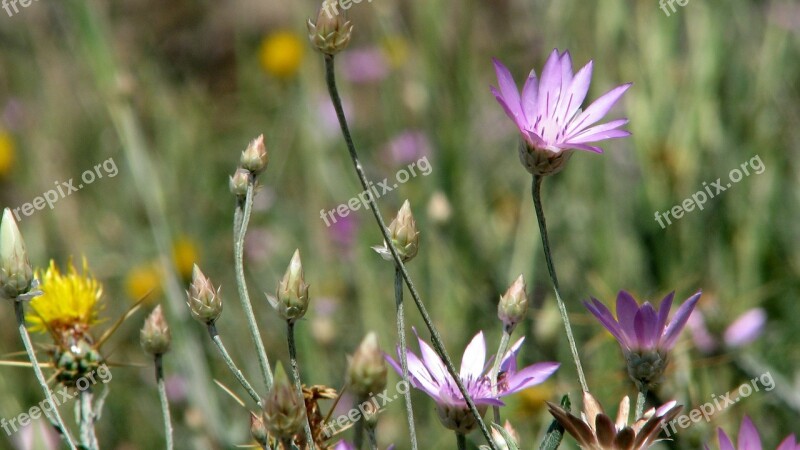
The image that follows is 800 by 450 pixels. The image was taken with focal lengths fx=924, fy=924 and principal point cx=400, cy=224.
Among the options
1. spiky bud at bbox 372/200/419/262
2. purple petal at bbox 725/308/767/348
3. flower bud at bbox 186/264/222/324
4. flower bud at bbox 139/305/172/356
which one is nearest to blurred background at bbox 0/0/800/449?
purple petal at bbox 725/308/767/348

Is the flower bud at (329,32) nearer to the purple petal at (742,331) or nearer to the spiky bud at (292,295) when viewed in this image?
the spiky bud at (292,295)

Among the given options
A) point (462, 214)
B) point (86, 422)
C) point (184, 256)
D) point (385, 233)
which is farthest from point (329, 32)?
point (184, 256)

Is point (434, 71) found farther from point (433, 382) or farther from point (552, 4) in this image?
point (433, 382)

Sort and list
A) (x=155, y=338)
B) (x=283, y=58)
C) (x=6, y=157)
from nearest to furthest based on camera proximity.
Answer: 1. (x=155, y=338)
2. (x=6, y=157)
3. (x=283, y=58)

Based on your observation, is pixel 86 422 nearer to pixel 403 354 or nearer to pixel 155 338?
pixel 155 338

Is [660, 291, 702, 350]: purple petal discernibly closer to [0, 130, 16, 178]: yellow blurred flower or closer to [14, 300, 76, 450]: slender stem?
[14, 300, 76, 450]: slender stem


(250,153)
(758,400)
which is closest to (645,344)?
(250,153)
